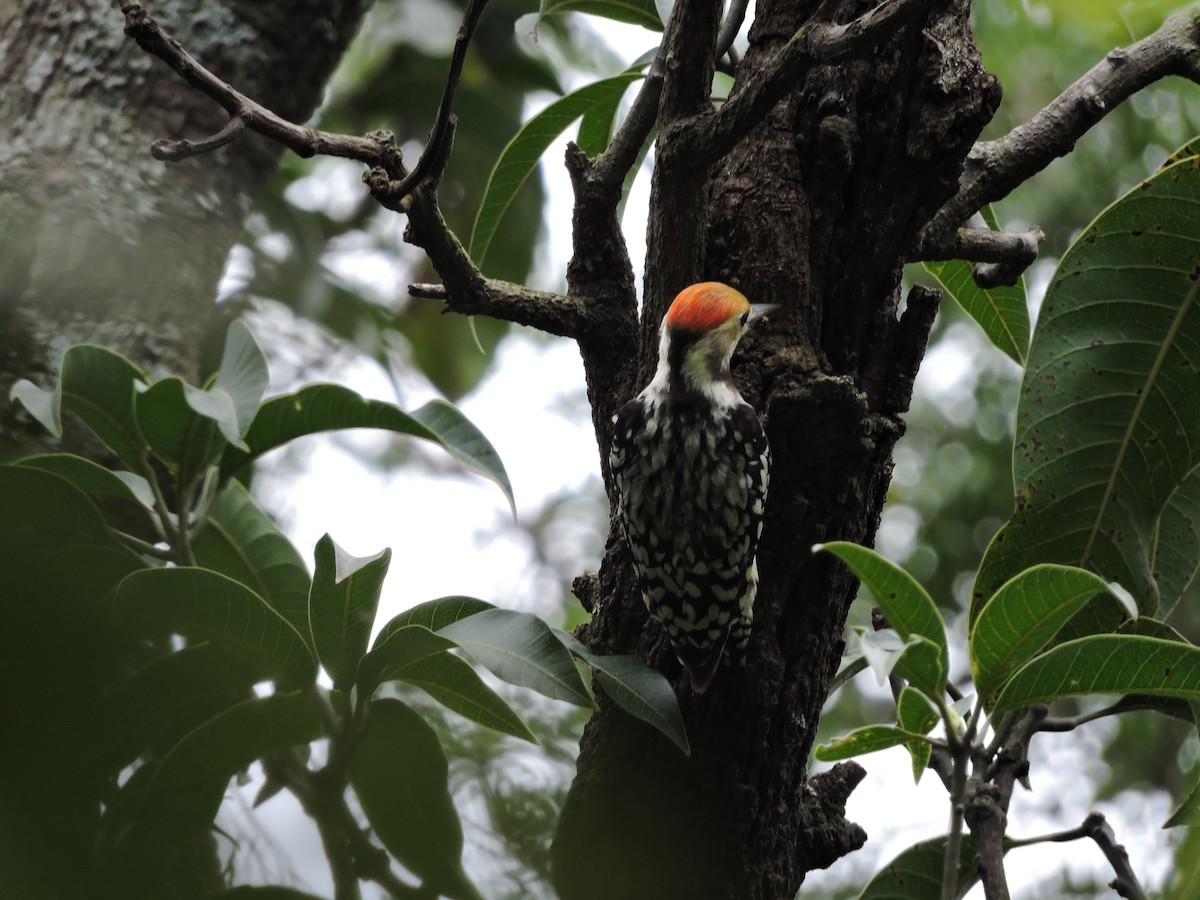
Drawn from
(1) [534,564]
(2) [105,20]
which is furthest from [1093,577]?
(1) [534,564]

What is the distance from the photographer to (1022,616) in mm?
1823

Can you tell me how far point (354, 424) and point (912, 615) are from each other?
42.3 inches

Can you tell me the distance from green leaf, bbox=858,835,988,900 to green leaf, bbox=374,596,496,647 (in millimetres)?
1119

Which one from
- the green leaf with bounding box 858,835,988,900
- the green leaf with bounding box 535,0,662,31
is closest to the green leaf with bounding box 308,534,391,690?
the green leaf with bounding box 858,835,988,900

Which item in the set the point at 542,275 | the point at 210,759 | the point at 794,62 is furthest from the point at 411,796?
the point at 542,275

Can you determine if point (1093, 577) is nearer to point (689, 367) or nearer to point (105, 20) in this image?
point (689, 367)

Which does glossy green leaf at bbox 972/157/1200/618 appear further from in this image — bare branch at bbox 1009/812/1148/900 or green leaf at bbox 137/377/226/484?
green leaf at bbox 137/377/226/484

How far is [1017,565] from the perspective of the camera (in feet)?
7.90

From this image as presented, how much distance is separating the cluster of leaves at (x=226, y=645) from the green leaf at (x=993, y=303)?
1.31m

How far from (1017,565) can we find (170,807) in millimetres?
2159

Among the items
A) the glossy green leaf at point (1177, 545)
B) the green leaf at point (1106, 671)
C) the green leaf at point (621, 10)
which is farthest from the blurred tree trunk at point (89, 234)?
the glossy green leaf at point (1177, 545)

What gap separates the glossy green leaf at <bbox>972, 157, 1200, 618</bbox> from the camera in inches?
94.0

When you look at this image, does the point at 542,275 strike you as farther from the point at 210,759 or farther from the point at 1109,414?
the point at 210,759

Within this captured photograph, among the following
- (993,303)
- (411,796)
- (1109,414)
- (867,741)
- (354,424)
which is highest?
(993,303)
